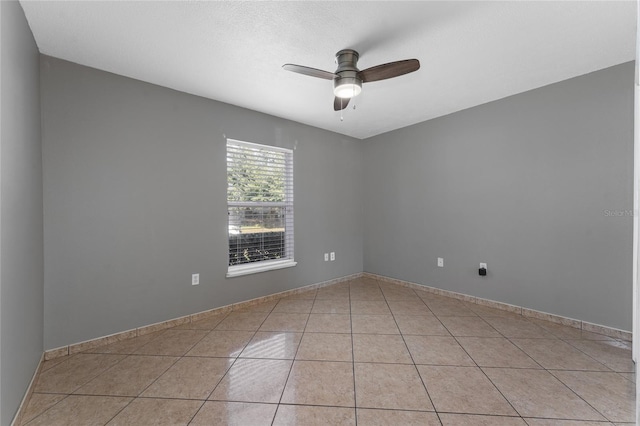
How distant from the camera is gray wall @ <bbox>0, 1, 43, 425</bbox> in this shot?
134 centimetres

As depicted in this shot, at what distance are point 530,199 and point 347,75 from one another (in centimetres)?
241

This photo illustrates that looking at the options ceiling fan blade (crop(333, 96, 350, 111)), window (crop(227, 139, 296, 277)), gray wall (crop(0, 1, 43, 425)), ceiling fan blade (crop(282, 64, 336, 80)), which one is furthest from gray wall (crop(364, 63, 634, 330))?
gray wall (crop(0, 1, 43, 425))

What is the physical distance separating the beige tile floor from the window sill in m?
0.54

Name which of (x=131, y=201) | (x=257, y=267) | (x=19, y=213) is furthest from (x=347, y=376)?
(x=131, y=201)

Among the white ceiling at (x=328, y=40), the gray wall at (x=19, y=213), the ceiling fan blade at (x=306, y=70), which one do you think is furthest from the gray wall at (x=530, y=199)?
the gray wall at (x=19, y=213)

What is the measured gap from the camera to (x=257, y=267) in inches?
132

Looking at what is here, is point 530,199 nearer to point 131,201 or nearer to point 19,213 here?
point 131,201

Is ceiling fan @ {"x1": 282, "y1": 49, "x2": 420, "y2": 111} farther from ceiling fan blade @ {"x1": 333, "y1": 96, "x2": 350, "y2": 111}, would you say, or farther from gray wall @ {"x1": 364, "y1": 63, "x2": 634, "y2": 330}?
gray wall @ {"x1": 364, "y1": 63, "x2": 634, "y2": 330}

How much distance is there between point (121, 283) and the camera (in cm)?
241

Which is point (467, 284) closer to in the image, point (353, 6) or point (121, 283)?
point (353, 6)

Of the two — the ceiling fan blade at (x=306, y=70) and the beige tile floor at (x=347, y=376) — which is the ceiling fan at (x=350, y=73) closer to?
the ceiling fan blade at (x=306, y=70)

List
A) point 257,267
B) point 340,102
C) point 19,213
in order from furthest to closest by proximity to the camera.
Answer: point 257,267 < point 340,102 < point 19,213

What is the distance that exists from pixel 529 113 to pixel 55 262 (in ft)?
15.3

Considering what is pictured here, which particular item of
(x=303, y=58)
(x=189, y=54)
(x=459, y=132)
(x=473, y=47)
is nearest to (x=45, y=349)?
(x=189, y=54)
